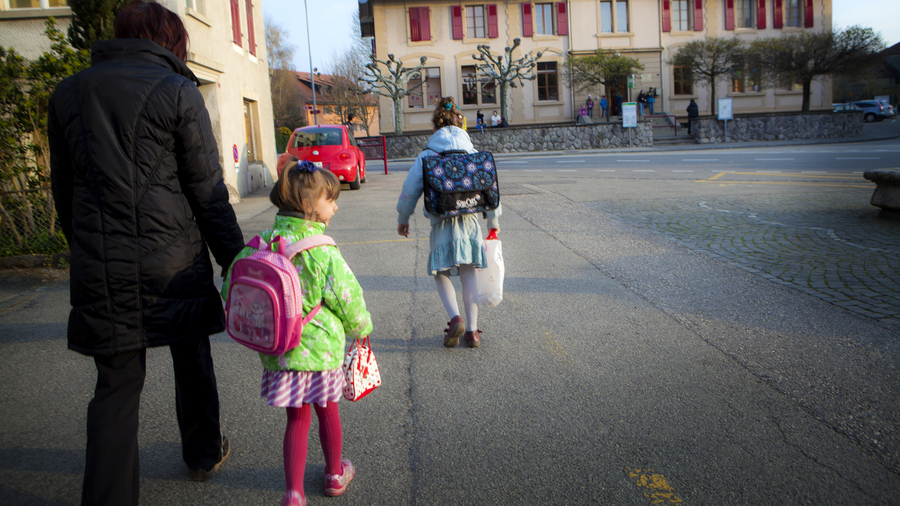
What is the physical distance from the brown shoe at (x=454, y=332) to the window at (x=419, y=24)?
3858cm

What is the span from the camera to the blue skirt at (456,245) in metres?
4.23

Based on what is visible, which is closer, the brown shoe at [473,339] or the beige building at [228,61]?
the brown shoe at [473,339]

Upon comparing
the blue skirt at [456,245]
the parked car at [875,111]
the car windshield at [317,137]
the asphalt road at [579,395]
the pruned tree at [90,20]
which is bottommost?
the asphalt road at [579,395]

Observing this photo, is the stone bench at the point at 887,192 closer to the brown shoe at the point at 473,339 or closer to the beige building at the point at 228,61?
the brown shoe at the point at 473,339

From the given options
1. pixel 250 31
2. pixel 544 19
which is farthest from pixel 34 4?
pixel 544 19

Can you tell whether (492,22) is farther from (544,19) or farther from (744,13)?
(744,13)

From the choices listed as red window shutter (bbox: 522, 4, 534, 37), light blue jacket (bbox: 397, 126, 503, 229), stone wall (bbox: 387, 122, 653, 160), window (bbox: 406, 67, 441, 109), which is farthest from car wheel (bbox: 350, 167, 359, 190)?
red window shutter (bbox: 522, 4, 534, 37)

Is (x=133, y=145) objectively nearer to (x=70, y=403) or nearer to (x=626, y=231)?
(x=70, y=403)

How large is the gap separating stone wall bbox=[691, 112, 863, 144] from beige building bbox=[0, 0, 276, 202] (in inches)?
957

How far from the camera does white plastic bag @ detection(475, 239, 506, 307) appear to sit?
432 cm

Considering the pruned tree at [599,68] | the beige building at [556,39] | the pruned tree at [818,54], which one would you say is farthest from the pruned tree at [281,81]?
the pruned tree at [818,54]

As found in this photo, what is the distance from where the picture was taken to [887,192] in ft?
28.5

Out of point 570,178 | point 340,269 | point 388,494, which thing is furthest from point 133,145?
point 570,178

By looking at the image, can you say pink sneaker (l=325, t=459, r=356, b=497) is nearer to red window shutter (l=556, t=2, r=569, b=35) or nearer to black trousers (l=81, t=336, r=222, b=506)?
black trousers (l=81, t=336, r=222, b=506)
